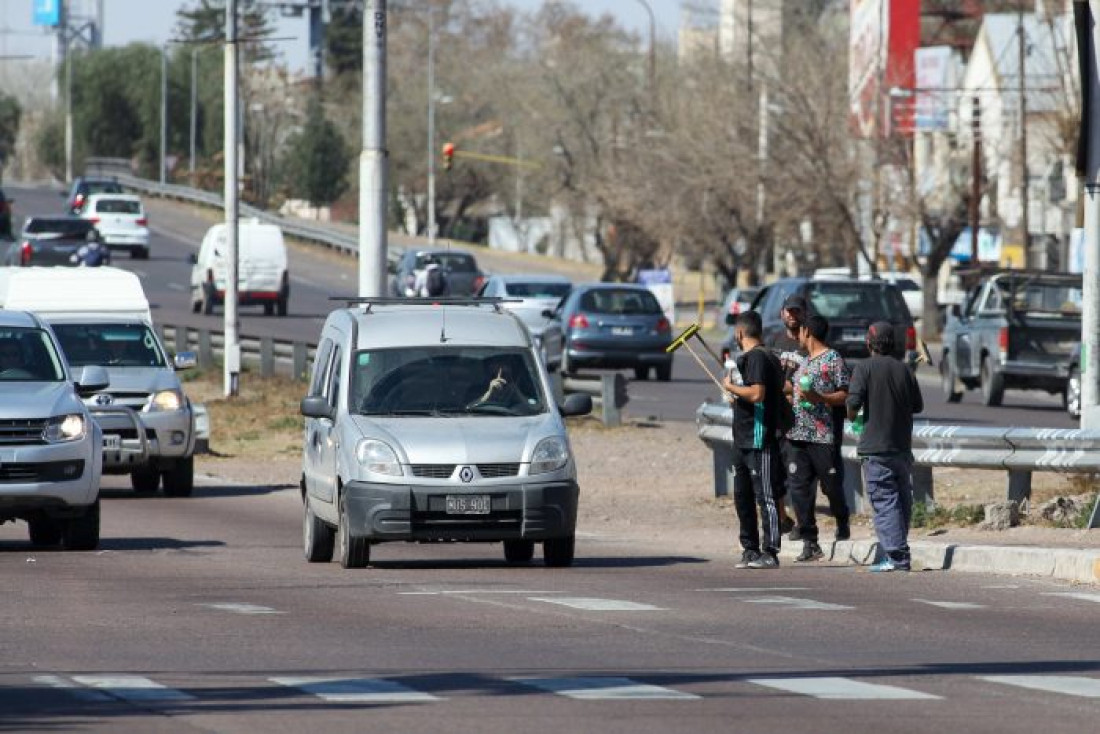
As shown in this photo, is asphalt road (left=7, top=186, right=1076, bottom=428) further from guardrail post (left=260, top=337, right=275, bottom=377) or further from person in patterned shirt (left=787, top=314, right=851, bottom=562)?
person in patterned shirt (left=787, top=314, right=851, bottom=562)

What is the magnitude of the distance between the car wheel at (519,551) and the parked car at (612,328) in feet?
82.9

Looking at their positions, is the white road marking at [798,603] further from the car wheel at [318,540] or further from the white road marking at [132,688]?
the white road marking at [132,688]

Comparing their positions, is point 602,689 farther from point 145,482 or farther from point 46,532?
point 145,482

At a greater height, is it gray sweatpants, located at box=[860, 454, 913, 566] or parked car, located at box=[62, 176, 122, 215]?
parked car, located at box=[62, 176, 122, 215]

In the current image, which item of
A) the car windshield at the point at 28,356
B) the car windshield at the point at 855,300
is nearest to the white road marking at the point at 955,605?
the car windshield at the point at 28,356

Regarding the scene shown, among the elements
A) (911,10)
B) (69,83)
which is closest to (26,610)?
(911,10)

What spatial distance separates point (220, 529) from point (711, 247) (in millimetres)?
55477

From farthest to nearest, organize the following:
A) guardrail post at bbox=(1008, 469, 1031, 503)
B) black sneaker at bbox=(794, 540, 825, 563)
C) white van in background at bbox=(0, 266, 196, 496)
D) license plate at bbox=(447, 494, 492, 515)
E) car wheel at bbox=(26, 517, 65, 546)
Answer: white van in background at bbox=(0, 266, 196, 496) < guardrail post at bbox=(1008, 469, 1031, 503) < car wheel at bbox=(26, 517, 65, 546) < black sneaker at bbox=(794, 540, 825, 563) < license plate at bbox=(447, 494, 492, 515)

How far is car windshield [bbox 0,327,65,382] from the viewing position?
2062 centimetres

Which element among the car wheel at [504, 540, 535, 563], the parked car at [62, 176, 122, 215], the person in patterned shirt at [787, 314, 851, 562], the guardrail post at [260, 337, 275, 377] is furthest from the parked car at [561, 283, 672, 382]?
the parked car at [62, 176, 122, 215]

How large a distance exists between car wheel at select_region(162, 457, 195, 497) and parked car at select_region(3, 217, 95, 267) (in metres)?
37.7

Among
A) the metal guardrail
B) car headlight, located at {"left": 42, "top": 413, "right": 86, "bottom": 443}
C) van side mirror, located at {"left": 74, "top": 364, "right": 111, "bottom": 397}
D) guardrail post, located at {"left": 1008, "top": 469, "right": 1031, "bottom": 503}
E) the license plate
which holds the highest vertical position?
van side mirror, located at {"left": 74, "top": 364, "right": 111, "bottom": 397}

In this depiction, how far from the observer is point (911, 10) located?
10056 centimetres

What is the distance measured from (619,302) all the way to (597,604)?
30.4 meters
